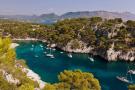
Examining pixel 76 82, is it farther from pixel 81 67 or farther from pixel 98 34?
pixel 98 34

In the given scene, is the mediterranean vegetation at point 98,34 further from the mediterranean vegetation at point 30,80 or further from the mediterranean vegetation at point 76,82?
the mediterranean vegetation at point 30,80

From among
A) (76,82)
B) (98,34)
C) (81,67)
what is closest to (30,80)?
(76,82)

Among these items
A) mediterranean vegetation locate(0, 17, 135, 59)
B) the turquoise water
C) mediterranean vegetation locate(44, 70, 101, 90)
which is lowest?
the turquoise water

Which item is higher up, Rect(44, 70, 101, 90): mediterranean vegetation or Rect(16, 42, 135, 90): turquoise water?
Rect(44, 70, 101, 90): mediterranean vegetation

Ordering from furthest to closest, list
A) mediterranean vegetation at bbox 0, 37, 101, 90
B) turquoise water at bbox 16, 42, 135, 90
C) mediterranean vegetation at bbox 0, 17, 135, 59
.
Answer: mediterranean vegetation at bbox 0, 17, 135, 59
turquoise water at bbox 16, 42, 135, 90
mediterranean vegetation at bbox 0, 37, 101, 90

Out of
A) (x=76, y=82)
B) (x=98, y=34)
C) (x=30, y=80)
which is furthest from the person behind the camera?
(x=98, y=34)

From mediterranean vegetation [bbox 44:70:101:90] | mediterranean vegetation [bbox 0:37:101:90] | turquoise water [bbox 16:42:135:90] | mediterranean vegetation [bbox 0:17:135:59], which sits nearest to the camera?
mediterranean vegetation [bbox 0:37:101:90]

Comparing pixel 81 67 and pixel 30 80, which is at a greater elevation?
pixel 30 80

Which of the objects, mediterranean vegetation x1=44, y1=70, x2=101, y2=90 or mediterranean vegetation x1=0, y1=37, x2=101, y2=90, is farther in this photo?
mediterranean vegetation x1=44, y1=70, x2=101, y2=90

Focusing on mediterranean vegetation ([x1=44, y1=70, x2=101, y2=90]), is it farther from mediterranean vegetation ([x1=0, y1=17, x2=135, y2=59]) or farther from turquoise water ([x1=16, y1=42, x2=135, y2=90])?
mediterranean vegetation ([x1=0, y1=17, x2=135, y2=59])

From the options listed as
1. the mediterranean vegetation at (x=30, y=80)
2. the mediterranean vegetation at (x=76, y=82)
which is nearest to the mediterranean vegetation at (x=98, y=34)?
the mediterranean vegetation at (x=76, y=82)

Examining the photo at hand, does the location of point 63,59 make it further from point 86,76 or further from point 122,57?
point 86,76

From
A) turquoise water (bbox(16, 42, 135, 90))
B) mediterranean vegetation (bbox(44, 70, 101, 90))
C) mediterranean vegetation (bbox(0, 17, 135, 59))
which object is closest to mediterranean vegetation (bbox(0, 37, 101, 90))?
mediterranean vegetation (bbox(44, 70, 101, 90))

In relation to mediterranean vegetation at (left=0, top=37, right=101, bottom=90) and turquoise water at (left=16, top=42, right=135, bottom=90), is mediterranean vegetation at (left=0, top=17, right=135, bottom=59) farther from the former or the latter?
mediterranean vegetation at (left=0, top=37, right=101, bottom=90)
